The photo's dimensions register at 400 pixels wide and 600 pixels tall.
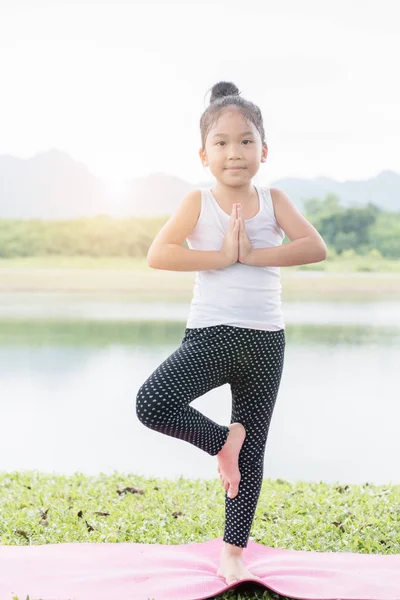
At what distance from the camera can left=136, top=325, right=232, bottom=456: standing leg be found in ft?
5.72

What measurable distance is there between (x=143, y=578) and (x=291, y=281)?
→ 9.42 m

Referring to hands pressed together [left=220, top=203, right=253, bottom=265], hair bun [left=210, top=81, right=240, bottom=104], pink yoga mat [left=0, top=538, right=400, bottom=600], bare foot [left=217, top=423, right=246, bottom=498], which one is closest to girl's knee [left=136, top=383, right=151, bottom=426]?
bare foot [left=217, top=423, right=246, bottom=498]

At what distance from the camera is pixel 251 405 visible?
1.93 m

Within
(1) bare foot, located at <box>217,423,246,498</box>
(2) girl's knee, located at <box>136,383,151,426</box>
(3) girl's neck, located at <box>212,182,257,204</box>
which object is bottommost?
(1) bare foot, located at <box>217,423,246,498</box>

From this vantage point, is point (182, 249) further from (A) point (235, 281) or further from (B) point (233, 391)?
(B) point (233, 391)

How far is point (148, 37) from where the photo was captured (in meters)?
7.64

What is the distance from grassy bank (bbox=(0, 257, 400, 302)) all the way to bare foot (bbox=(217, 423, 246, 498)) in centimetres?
823

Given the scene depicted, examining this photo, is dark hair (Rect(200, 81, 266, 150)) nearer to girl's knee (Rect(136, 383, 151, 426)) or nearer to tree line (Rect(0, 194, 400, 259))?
girl's knee (Rect(136, 383, 151, 426))

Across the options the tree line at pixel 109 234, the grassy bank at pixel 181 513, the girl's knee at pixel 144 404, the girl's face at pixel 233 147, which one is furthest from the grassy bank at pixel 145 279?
the girl's knee at pixel 144 404

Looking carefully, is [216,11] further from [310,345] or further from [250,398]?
[250,398]

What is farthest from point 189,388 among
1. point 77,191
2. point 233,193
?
point 77,191

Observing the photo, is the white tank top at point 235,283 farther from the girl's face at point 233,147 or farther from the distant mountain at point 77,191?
the distant mountain at point 77,191

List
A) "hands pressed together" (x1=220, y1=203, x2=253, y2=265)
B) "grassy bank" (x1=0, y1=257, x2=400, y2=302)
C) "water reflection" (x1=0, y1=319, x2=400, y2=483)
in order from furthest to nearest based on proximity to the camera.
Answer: "grassy bank" (x1=0, y1=257, x2=400, y2=302), "water reflection" (x1=0, y1=319, x2=400, y2=483), "hands pressed together" (x1=220, y1=203, x2=253, y2=265)

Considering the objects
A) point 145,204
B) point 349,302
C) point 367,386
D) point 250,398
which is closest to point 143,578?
point 250,398
